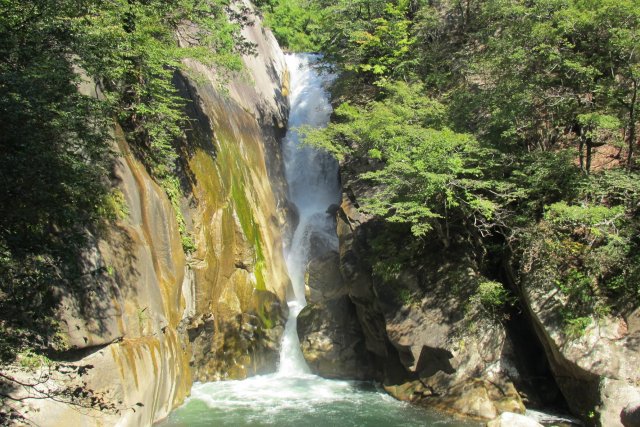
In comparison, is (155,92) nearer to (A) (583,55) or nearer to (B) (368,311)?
(B) (368,311)

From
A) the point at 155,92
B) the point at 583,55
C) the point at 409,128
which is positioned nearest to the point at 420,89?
the point at 409,128

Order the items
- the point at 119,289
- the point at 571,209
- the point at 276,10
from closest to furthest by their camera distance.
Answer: the point at 119,289 < the point at 571,209 < the point at 276,10

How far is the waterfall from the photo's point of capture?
16.5 metres

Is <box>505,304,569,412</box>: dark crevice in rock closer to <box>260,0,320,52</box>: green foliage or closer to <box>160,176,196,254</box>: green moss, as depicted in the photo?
<box>160,176,196,254</box>: green moss

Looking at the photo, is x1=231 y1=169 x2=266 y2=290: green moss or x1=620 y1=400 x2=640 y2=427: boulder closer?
x1=620 y1=400 x2=640 y2=427: boulder

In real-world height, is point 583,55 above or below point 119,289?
above

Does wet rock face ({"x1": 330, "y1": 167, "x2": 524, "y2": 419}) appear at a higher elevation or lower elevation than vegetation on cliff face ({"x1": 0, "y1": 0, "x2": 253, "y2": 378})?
lower

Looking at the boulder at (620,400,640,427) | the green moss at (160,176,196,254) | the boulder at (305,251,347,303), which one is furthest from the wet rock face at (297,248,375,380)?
the boulder at (620,400,640,427)

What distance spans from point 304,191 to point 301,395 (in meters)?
11.3

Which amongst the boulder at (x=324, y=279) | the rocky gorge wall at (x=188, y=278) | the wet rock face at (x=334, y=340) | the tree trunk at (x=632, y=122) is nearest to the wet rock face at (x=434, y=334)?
the wet rock face at (x=334, y=340)

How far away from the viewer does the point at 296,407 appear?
1207 cm

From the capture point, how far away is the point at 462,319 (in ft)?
40.4

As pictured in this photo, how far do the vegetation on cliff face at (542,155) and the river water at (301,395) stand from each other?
446 cm

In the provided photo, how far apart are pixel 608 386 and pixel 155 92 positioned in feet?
38.8
